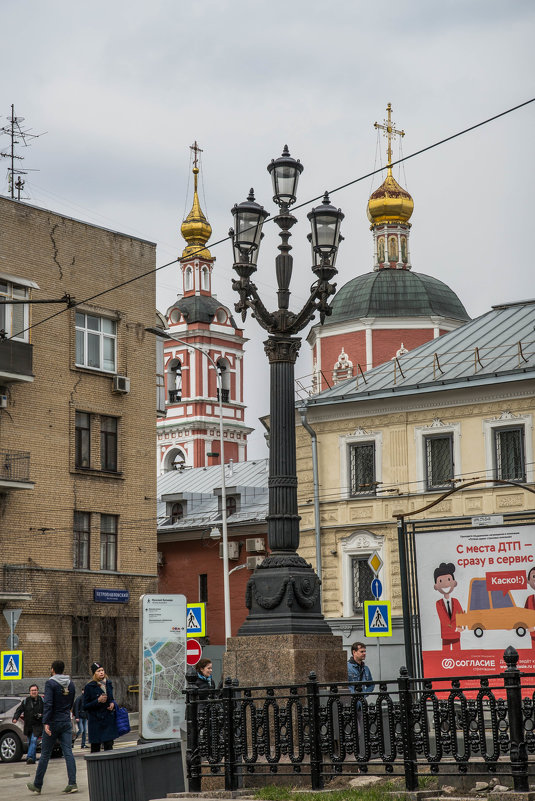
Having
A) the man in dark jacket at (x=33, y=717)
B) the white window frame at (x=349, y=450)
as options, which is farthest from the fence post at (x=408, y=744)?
the white window frame at (x=349, y=450)

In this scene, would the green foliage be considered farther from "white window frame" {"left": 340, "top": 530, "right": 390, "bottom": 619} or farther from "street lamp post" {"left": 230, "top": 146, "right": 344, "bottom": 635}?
"white window frame" {"left": 340, "top": 530, "right": 390, "bottom": 619}

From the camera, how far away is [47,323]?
124 feet

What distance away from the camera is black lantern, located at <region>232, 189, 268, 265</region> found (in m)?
15.4

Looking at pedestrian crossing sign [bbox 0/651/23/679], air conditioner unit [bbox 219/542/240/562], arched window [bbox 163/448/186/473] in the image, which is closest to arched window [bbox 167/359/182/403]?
arched window [bbox 163/448/186/473]

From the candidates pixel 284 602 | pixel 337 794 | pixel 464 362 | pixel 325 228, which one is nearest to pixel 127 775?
pixel 337 794

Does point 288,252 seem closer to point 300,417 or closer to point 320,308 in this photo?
point 320,308

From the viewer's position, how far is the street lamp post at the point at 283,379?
14.1 meters

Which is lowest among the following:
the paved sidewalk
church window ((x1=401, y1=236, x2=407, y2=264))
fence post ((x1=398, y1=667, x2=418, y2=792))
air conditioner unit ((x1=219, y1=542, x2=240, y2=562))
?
the paved sidewalk

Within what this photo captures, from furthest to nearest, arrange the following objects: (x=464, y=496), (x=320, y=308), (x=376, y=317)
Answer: (x=376, y=317)
(x=464, y=496)
(x=320, y=308)

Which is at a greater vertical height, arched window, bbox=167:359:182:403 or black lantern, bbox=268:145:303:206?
arched window, bbox=167:359:182:403

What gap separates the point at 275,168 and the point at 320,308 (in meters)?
1.76

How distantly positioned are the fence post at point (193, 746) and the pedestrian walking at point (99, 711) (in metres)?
3.80

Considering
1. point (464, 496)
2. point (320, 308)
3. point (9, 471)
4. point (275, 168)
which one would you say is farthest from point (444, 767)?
point (9, 471)

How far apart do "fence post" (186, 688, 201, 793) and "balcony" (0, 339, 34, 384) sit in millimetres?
23438
